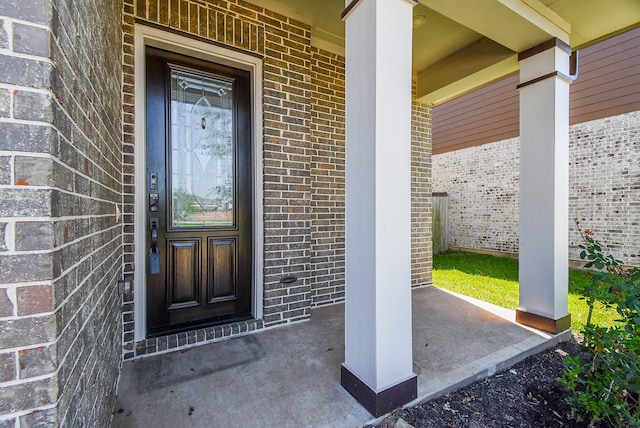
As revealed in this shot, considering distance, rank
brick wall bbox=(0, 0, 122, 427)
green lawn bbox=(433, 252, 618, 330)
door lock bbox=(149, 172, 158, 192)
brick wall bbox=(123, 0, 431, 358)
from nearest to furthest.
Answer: brick wall bbox=(0, 0, 122, 427)
brick wall bbox=(123, 0, 431, 358)
door lock bbox=(149, 172, 158, 192)
green lawn bbox=(433, 252, 618, 330)

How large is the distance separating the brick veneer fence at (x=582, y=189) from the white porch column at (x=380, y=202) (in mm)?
6020

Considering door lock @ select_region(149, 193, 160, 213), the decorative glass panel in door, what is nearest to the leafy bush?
the decorative glass panel in door

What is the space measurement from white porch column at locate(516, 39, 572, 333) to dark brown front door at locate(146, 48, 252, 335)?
103 inches

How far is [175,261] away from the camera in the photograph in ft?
7.84

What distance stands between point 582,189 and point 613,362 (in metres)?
5.74

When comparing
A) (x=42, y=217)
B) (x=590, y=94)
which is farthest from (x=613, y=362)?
(x=590, y=94)

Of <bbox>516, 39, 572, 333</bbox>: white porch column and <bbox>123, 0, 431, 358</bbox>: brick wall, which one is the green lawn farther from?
<bbox>123, 0, 431, 358</bbox>: brick wall

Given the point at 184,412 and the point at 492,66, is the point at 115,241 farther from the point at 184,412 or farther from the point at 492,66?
the point at 492,66

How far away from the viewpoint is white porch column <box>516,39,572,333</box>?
8.69 ft

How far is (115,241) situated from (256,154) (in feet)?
4.20

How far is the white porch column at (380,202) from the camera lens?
63.6 inches

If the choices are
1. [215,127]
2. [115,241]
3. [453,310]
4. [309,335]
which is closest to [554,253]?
[453,310]

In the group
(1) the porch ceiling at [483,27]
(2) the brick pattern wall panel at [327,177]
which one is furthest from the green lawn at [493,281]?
(1) the porch ceiling at [483,27]

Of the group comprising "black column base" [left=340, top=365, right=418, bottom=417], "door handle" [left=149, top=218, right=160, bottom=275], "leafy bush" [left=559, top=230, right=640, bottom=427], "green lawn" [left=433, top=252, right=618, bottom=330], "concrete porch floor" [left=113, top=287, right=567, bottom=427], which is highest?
"door handle" [left=149, top=218, right=160, bottom=275]
